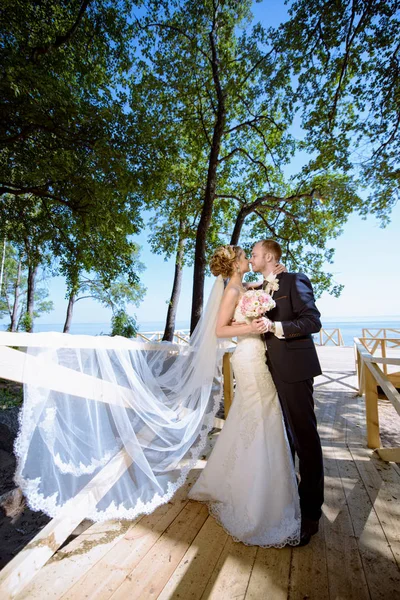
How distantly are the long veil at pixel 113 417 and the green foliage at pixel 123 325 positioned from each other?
8234 millimetres

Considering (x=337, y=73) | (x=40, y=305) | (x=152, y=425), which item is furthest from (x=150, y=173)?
(x=40, y=305)

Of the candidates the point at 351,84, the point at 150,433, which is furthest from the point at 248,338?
the point at 351,84

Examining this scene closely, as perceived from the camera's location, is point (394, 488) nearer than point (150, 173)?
Yes

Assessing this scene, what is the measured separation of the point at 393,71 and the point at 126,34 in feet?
20.0

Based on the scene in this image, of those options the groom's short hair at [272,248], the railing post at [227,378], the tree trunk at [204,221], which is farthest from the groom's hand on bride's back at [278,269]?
the tree trunk at [204,221]

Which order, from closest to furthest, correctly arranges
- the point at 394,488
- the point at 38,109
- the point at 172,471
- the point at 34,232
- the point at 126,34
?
the point at 172,471 < the point at 394,488 < the point at 38,109 < the point at 126,34 < the point at 34,232

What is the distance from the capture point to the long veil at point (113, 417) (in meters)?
1.73

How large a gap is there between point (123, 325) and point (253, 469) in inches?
382

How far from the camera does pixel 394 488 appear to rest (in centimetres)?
257

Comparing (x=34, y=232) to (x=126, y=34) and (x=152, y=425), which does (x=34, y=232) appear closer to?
(x=126, y=34)

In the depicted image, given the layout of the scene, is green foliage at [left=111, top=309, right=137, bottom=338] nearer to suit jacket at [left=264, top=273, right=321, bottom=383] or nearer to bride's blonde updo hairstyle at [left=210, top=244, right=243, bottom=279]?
bride's blonde updo hairstyle at [left=210, top=244, right=243, bottom=279]

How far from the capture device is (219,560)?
1761 millimetres

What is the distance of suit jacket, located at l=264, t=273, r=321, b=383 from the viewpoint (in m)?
2.02

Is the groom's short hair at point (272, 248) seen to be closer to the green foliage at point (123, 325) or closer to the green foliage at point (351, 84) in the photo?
the green foliage at point (351, 84)
